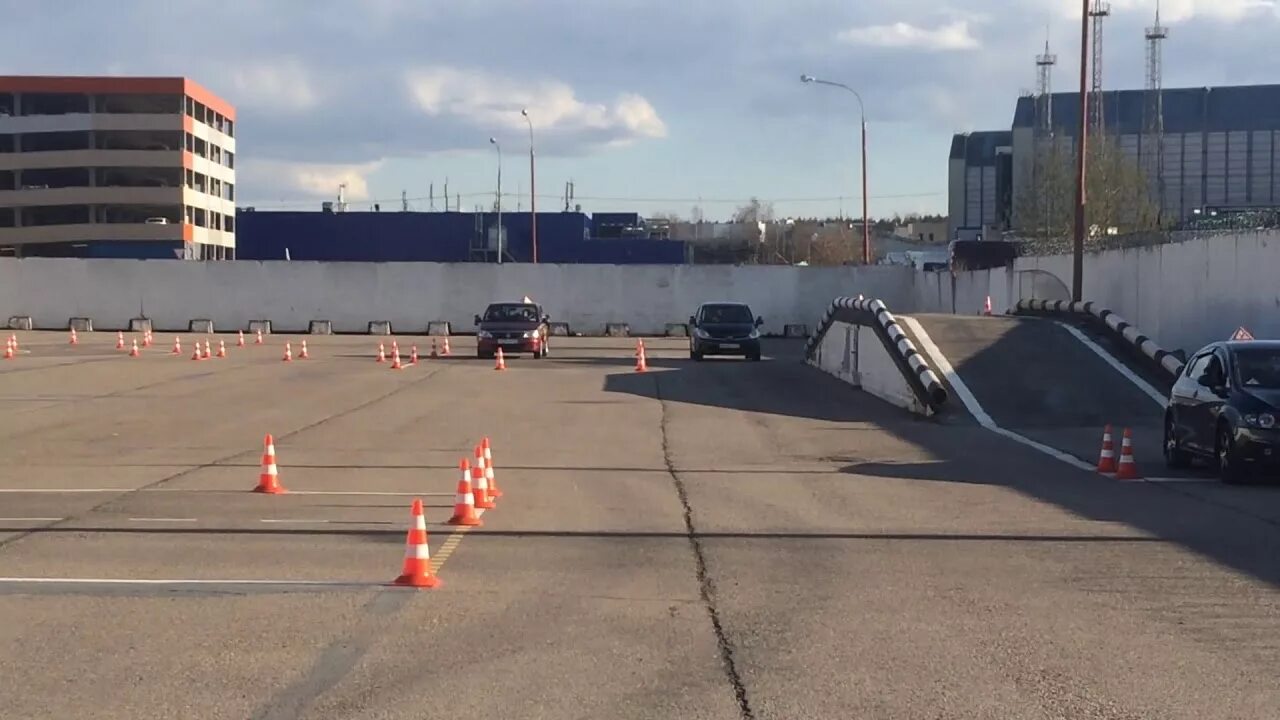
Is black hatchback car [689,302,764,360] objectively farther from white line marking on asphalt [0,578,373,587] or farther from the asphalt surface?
white line marking on asphalt [0,578,373,587]

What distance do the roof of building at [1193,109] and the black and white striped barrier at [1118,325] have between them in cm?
5282

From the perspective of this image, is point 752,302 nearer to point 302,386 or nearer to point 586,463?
point 302,386

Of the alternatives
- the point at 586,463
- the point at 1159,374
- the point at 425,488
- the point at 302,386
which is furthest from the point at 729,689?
the point at 302,386

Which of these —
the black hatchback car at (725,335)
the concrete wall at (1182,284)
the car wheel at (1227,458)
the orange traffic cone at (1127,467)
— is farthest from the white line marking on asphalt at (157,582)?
the black hatchback car at (725,335)

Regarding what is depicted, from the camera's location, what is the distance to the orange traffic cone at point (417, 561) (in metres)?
9.32

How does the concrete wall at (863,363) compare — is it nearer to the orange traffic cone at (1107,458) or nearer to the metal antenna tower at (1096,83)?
the orange traffic cone at (1107,458)

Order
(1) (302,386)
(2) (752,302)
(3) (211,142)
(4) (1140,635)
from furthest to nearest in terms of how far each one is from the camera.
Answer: (3) (211,142), (2) (752,302), (1) (302,386), (4) (1140,635)

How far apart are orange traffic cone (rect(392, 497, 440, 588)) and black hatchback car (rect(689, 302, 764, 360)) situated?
1196 inches

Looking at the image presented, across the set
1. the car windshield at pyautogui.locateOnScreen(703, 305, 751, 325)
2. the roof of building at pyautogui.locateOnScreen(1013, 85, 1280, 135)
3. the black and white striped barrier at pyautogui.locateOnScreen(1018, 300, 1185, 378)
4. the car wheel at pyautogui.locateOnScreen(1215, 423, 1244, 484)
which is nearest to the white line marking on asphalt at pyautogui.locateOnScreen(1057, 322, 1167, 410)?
the black and white striped barrier at pyautogui.locateOnScreen(1018, 300, 1185, 378)

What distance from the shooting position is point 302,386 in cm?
3005

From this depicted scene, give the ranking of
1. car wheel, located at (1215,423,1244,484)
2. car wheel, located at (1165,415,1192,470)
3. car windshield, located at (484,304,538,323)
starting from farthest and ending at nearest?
car windshield, located at (484,304,538,323), car wheel, located at (1165,415,1192,470), car wheel, located at (1215,423,1244,484)

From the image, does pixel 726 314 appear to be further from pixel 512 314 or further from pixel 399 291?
pixel 399 291

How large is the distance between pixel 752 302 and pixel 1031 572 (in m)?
51.8

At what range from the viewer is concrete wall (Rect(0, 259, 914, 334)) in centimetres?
5941
